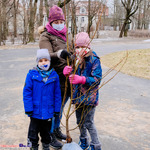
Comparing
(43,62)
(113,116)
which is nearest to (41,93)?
(43,62)

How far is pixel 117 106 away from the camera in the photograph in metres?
4.60

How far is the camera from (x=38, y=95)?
245 centimetres

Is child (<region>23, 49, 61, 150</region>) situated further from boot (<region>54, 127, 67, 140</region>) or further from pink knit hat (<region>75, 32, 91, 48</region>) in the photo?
boot (<region>54, 127, 67, 140</region>)

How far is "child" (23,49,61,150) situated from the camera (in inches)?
95.3

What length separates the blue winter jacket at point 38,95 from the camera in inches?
95.0

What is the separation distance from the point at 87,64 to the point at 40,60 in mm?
567

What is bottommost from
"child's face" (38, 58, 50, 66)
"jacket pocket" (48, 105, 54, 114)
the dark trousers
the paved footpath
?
the paved footpath

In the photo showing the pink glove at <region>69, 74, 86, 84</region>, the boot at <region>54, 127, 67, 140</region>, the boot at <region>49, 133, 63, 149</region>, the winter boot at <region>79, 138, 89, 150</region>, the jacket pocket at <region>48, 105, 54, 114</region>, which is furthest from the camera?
the boot at <region>54, 127, 67, 140</region>

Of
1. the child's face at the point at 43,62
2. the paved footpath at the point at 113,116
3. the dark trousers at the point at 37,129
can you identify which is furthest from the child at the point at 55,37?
the paved footpath at the point at 113,116

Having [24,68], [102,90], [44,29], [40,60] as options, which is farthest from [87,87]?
[24,68]

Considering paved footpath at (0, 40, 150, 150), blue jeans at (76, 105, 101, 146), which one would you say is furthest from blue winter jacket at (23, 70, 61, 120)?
paved footpath at (0, 40, 150, 150)

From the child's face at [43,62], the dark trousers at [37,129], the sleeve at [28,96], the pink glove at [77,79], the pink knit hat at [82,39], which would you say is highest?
the pink knit hat at [82,39]

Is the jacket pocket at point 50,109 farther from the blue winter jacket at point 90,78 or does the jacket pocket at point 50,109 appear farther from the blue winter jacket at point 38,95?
the blue winter jacket at point 90,78

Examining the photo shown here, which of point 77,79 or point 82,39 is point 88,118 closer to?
point 77,79
